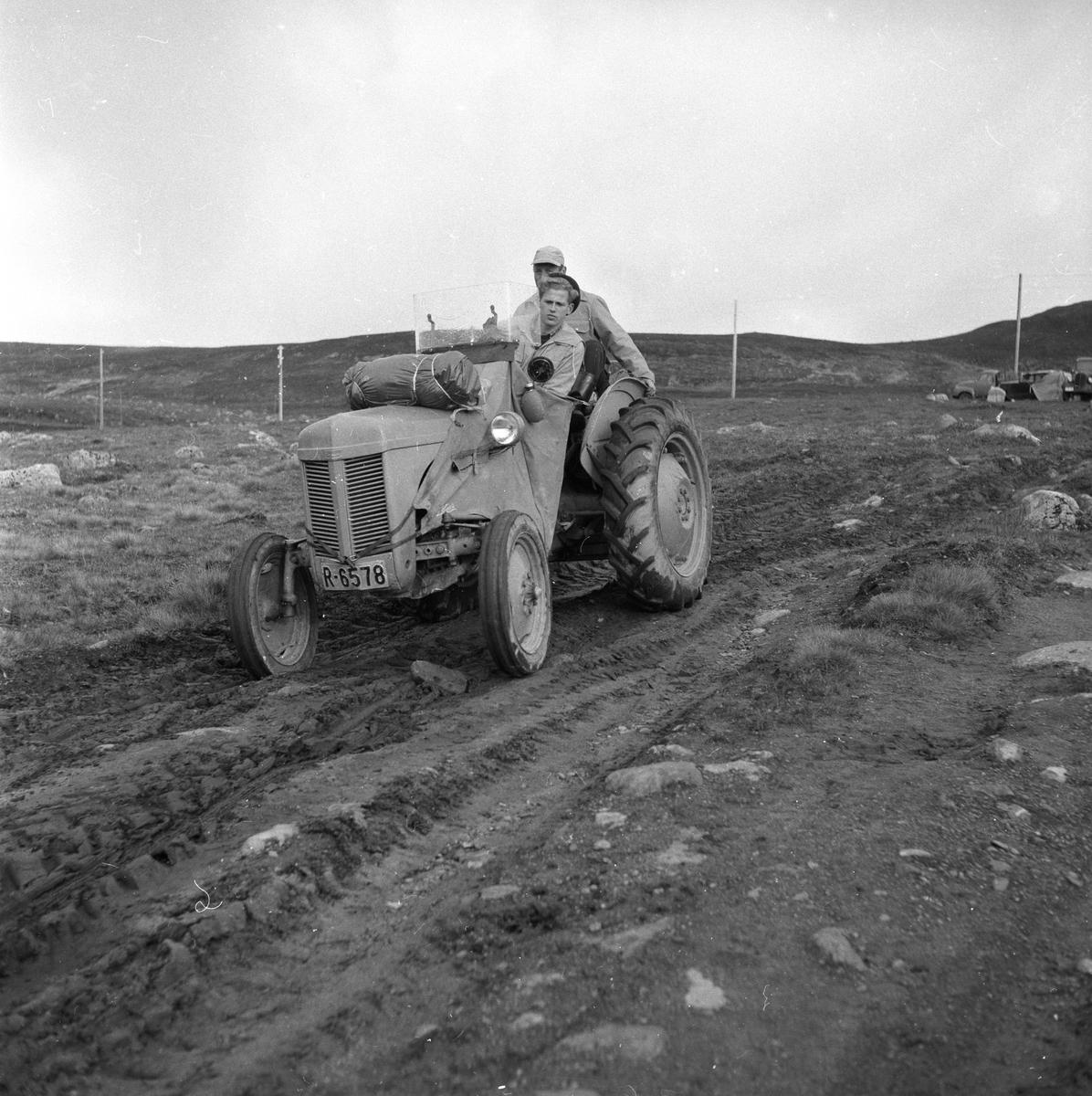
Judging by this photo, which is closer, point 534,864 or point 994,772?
point 534,864

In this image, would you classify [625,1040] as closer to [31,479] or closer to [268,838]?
Result: [268,838]

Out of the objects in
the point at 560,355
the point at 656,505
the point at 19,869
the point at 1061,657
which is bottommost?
the point at 19,869

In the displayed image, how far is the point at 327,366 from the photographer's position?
71.3 m

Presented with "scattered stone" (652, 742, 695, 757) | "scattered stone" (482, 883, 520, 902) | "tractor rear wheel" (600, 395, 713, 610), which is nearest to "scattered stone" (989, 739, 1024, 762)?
"scattered stone" (652, 742, 695, 757)

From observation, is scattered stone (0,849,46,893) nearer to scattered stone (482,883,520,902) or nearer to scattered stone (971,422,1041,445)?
scattered stone (482,883,520,902)

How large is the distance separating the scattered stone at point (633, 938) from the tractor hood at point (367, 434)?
10.9 ft

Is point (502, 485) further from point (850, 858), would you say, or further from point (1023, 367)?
point (1023, 367)

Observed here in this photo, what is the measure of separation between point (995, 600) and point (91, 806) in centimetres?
540

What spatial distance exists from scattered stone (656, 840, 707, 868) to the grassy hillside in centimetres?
4247

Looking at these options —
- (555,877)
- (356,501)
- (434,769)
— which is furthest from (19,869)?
(356,501)

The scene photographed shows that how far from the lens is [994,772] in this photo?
13.3ft

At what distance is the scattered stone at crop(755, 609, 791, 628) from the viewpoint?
23.2 feet

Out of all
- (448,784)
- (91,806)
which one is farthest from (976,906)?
(91,806)

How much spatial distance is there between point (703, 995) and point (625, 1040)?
277 millimetres
